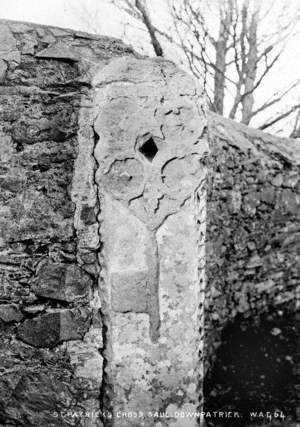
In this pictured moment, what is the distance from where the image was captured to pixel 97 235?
164cm

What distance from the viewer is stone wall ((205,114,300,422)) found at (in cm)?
391

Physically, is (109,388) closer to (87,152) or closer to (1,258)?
(1,258)

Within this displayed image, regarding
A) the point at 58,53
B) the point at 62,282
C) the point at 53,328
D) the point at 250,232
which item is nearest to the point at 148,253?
the point at 62,282

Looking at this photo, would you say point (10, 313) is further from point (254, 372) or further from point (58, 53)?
point (254, 372)

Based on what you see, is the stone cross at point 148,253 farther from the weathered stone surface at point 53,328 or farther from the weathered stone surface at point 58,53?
the weathered stone surface at point 58,53

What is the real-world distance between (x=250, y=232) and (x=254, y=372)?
1.56 meters

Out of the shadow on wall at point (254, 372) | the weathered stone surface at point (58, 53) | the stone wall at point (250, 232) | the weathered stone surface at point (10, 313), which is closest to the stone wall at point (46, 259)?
the weathered stone surface at point (10, 313)

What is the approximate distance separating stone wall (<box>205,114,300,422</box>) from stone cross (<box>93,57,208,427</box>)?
1920 millimetres

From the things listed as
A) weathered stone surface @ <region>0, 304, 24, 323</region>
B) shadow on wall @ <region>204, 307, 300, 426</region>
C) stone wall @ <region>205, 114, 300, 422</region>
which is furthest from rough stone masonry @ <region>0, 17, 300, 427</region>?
stone wall @ <region>205, 114, 300, 422</region>

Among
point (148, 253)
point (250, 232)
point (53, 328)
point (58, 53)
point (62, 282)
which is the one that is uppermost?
point (58, 53)

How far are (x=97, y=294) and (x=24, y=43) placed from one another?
1166 mm

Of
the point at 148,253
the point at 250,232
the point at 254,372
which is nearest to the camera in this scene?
the point at 148,253

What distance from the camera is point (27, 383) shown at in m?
1.70

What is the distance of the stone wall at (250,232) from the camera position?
12.8 ft
